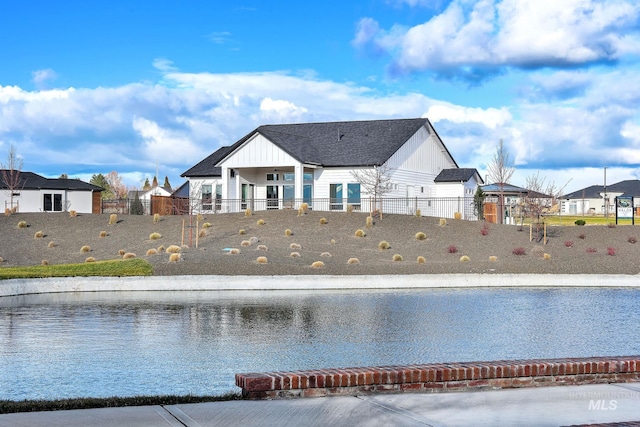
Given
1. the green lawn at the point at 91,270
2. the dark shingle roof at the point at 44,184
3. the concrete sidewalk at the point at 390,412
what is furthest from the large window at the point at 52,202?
the concrete sidewalk at the point at 390,412

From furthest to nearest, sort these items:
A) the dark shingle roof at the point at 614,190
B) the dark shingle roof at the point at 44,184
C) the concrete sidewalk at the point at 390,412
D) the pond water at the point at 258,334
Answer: the dark shingle roof at the point at 614,190, the dark shingle roof at the point at 44,184, the pond water at the point at 258,334, the concrete sidewalk at the point at 390,412

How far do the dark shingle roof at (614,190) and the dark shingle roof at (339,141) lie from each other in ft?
213

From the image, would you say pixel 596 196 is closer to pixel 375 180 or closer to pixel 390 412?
pixel 375 180

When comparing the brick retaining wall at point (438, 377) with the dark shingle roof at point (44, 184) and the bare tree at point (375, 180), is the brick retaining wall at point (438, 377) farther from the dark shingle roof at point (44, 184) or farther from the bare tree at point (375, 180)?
the dark shingle roof at point (44, 184)

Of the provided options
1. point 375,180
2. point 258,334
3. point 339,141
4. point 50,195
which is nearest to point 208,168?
point 339,141

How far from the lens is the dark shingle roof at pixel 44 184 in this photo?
6544cm

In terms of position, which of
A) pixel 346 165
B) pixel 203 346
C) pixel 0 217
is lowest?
pixel 203 346

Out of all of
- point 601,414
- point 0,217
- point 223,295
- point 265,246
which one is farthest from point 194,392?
point 0,217

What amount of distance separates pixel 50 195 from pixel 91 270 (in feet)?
135

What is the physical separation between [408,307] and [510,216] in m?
34.1

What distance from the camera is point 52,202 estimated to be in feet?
221

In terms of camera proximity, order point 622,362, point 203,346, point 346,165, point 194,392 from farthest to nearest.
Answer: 1. point 346,165
2. point 203,346
3. point 194,392
4. point 622,362

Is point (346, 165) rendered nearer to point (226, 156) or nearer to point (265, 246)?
point (226, 156)

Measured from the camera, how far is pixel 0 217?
46281mm
